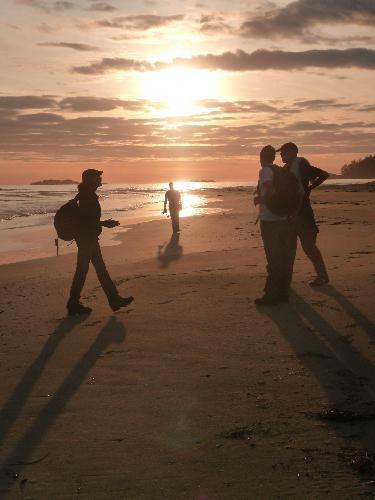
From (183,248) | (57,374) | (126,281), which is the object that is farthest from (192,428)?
(183,248)

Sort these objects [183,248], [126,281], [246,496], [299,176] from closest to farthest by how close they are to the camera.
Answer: [246,496], [299,176], [126,281], [183,248]

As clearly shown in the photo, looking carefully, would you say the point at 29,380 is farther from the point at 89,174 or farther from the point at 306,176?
the point at 306,176

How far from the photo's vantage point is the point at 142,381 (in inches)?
215

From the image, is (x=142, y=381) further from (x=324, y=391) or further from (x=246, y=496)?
(x=246, y=496)

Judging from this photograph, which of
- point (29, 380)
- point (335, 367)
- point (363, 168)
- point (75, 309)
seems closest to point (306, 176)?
point (75, 309)

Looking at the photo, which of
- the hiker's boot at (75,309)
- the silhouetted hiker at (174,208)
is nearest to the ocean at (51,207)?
the silhouetted hiker at (174,208)

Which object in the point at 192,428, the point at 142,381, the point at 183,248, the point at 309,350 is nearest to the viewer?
the point at 192,428

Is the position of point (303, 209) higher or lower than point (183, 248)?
higher

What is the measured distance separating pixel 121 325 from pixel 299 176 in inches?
128

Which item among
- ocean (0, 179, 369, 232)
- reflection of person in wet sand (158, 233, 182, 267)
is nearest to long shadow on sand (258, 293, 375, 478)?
reflection of person in wet sand (158, 233, 182, 267)

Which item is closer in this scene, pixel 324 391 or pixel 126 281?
pixel 324 391

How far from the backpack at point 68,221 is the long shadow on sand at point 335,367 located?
8.63 ft

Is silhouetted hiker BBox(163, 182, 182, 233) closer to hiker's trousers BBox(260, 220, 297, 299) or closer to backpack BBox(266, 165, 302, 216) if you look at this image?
hiker's trousers BBox(260, 220, 297, 299)

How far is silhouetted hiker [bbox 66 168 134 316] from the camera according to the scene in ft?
26.8
